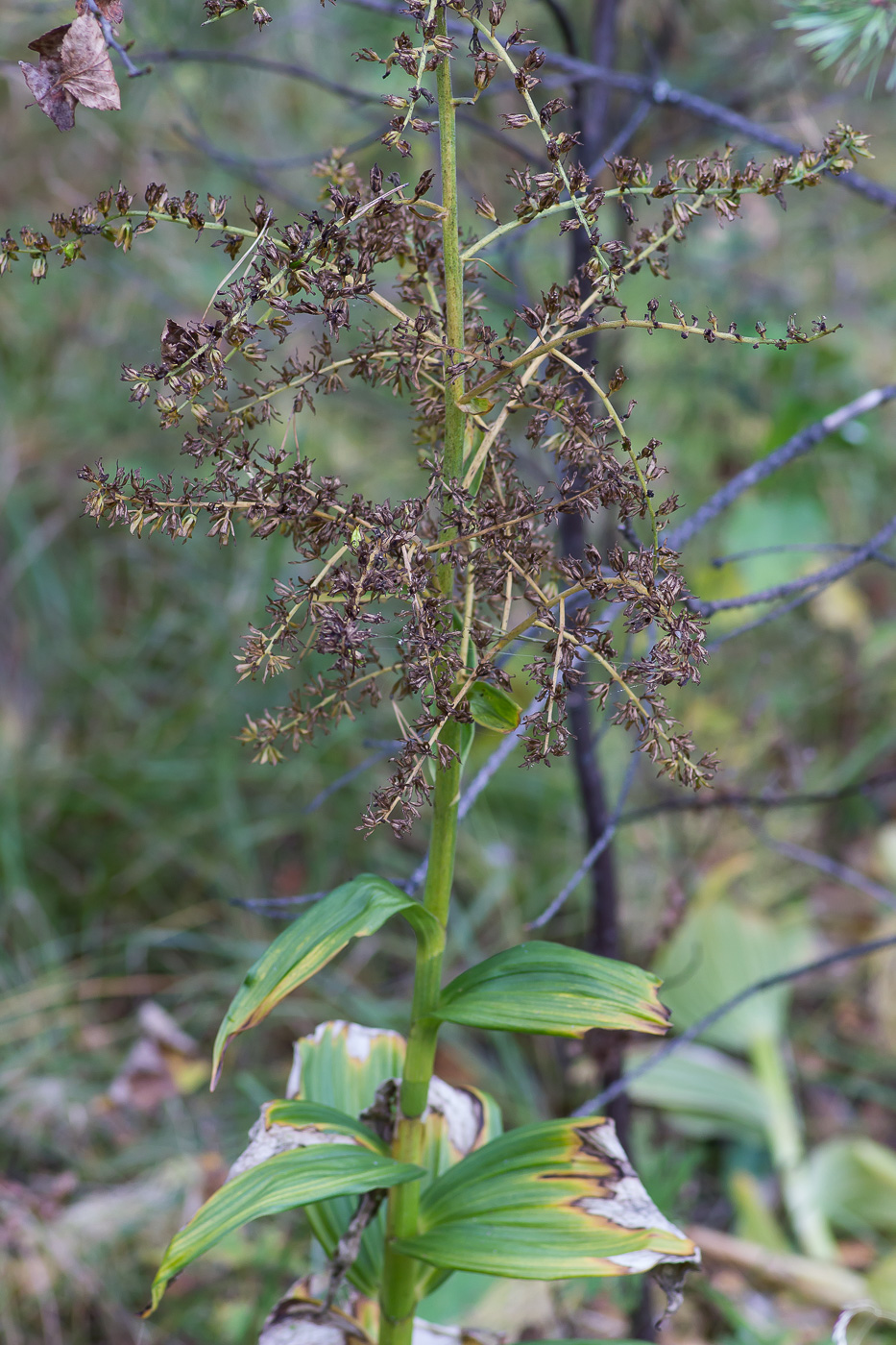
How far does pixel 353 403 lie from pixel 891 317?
1.65 m

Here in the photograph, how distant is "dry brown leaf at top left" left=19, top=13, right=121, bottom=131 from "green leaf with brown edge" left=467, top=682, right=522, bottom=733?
15.7 inches

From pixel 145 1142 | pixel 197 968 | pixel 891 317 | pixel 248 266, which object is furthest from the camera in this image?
pixel 891 317

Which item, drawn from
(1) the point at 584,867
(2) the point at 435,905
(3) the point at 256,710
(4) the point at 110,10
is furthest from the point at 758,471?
(3) the point at 256,710

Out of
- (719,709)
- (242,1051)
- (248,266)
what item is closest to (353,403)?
(719,709)

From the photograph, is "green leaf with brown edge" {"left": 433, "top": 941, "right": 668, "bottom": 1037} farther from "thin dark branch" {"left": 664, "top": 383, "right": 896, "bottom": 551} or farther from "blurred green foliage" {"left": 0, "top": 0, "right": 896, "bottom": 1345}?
"blurred green foliage" {"left": 0, "top": 0, "right": 896, "bottom": 1345}

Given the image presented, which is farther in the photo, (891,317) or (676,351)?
(891,317)

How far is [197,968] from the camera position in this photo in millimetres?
2260

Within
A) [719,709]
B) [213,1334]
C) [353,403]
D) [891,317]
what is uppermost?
[891,317]

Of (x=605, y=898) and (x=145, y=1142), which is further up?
(x=605, y=898)

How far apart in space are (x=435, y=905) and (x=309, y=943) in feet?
0.38

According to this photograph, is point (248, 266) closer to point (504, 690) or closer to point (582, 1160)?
point (504, 690)

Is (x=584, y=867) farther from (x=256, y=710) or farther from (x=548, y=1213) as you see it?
(x=256, y=710)

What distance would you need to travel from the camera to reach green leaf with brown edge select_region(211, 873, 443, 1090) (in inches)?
24.5

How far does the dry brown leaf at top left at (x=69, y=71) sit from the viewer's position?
59 cm
